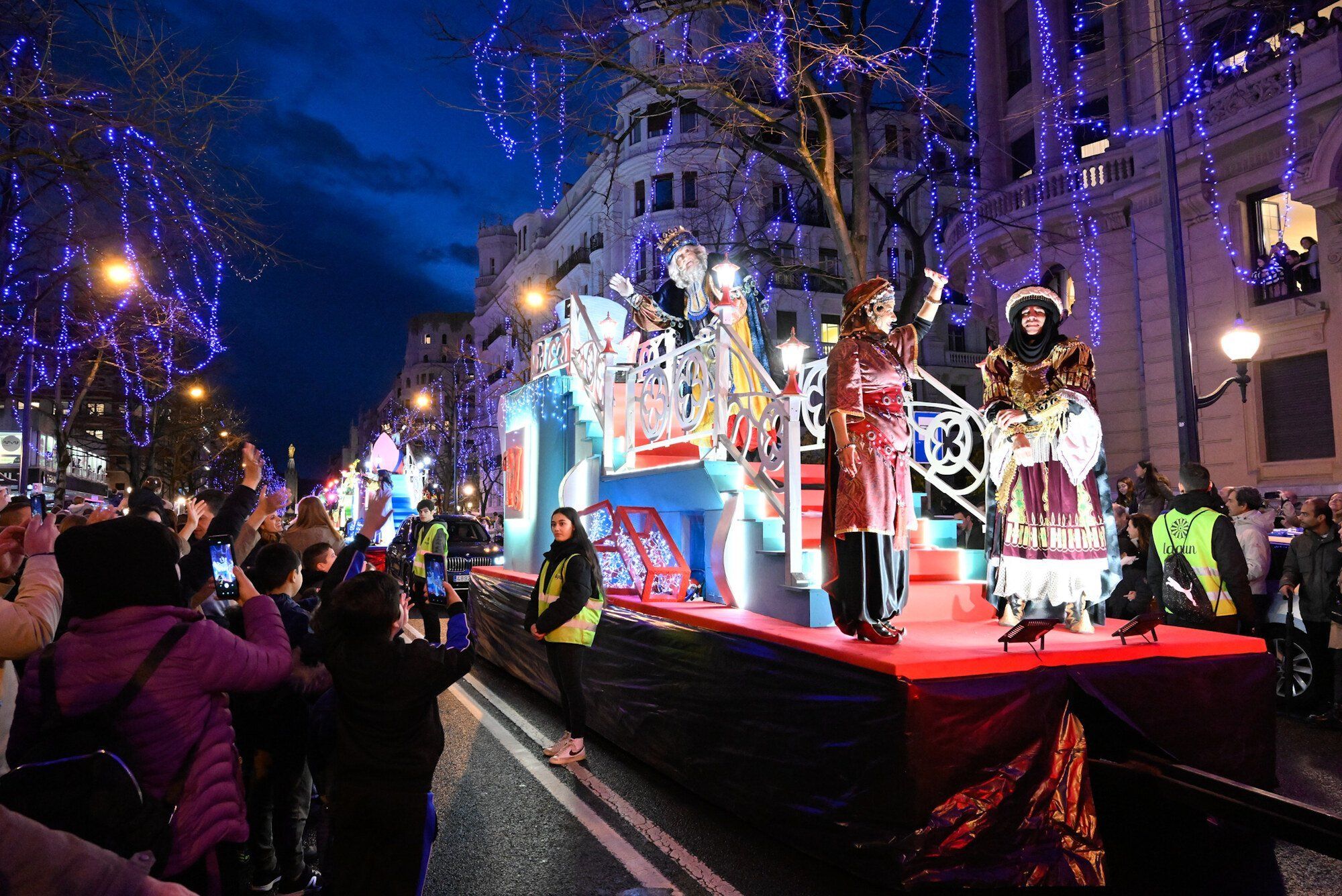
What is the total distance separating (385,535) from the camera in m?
12.8

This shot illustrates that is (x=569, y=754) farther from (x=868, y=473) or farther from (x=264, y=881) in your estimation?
(x=868, y=473)

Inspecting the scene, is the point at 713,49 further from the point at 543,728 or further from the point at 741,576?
the point at 543,728

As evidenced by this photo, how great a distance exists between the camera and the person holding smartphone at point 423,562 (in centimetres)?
394

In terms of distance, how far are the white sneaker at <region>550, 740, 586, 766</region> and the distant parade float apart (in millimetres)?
349

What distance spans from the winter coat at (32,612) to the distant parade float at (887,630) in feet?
10.9

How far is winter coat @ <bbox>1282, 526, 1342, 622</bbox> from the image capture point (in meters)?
7.43

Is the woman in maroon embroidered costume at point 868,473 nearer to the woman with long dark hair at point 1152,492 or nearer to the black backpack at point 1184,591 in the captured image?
the black backpack at point 1184,591

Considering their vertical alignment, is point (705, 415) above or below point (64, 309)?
below

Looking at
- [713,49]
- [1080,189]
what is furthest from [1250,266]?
[713,49]

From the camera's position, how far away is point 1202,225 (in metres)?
17.3

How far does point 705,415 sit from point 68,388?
32.6 m

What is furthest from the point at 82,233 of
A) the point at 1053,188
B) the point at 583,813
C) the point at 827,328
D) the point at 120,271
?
the point at 827,328

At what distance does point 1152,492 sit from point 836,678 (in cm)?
730

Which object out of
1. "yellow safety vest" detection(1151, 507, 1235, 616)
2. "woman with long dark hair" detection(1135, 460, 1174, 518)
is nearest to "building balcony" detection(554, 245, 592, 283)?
"woman with long dark hair" detection(1135, 460, 1174, 518)
